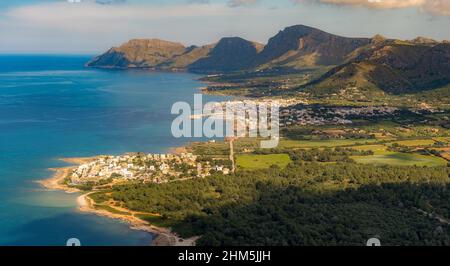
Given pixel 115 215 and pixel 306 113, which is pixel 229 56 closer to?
pixel 306 113

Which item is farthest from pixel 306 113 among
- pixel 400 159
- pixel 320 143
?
pixel 400 159

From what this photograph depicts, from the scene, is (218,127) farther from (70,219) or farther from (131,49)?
(131,49)

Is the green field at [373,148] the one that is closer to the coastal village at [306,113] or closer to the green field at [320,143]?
the green field at [320,143]

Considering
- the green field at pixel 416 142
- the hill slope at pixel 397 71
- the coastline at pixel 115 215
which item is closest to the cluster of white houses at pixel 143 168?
the coastline at pixel 115 215

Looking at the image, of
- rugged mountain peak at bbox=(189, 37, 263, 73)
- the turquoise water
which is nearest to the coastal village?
the turquoise water

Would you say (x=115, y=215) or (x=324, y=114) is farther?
(x=324, y=114)
